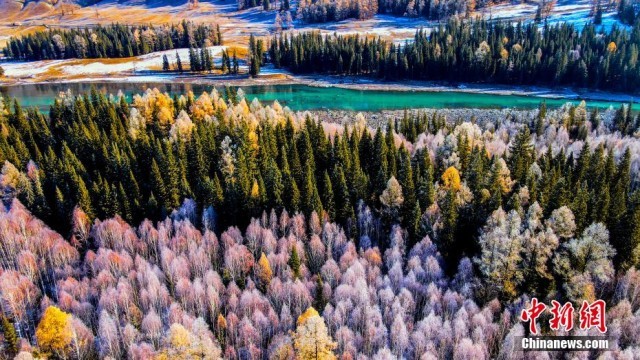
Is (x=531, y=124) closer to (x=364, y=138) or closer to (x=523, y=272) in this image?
(x=364, y=138)

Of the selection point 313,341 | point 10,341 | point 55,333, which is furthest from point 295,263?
point 10,341

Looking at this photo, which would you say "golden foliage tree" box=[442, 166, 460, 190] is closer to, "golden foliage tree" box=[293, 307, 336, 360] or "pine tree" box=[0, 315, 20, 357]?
"golden foliage tree" box=[293, 307, 336, 360]

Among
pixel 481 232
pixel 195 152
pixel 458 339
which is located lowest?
pixel 458 339

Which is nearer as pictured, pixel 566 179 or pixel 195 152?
pixel 566 179

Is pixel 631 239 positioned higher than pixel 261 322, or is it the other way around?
pixel 631 239

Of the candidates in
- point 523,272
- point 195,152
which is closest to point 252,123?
point 195,152

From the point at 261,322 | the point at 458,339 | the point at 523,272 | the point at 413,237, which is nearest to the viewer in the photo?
the point at 458,339

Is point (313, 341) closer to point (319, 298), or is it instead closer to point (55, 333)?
point (319, 298)
